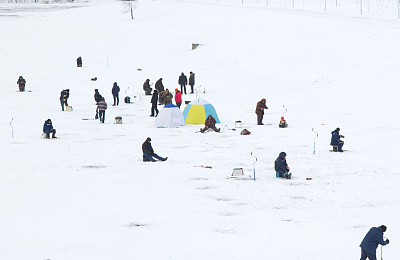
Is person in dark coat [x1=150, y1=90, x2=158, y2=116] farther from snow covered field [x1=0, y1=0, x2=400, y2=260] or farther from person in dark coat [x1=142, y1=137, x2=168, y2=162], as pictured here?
person in dark coat [x1=142, y1=137, x2=168, y2=162]

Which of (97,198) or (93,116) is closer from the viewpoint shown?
(97,198)

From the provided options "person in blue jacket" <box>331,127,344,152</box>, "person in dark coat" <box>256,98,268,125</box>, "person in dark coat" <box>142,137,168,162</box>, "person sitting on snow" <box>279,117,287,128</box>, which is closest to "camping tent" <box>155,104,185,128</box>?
"person in dark coat" <box>256,98,268,125</box>

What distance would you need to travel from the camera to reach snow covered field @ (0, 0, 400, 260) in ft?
45.2

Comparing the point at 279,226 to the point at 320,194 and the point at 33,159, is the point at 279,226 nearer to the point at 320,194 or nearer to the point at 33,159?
the point at 320,194

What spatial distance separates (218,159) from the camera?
862 inches

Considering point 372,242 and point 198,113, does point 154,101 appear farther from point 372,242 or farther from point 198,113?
point 372,242

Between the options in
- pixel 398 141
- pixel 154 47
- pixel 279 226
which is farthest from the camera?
pixel 154 47

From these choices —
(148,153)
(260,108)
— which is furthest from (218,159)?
(260,108)

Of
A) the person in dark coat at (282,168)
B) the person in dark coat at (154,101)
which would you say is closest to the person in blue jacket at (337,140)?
the person in dark coat at (282,168)

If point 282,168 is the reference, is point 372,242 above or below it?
below

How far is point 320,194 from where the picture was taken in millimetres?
17234

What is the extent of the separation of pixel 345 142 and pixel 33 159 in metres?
11.8

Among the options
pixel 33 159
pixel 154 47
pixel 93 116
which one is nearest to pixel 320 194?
pixel 33 159

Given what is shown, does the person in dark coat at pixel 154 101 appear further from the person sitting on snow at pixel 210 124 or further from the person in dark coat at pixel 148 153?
the person in dark coat at pixel 148 153
